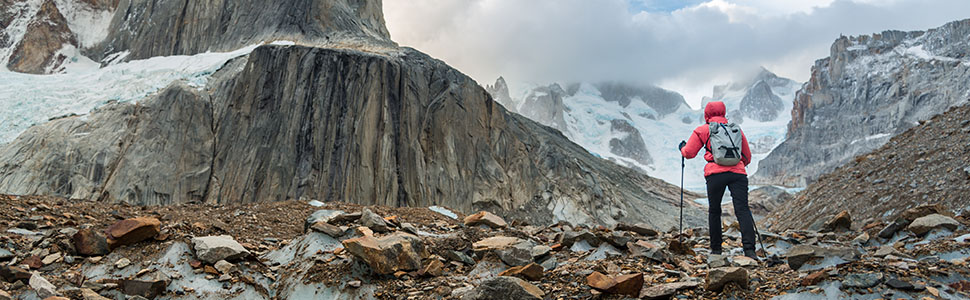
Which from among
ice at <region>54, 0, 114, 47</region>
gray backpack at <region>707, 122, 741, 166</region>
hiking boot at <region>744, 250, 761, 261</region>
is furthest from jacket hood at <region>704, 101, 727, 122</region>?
ice at <region>54, 0, 114, 47</region>

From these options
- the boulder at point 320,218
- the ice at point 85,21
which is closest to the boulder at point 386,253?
the boulder at point 320,218

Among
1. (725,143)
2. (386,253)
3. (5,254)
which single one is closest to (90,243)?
(5,254)

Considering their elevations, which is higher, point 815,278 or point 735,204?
point 735,204

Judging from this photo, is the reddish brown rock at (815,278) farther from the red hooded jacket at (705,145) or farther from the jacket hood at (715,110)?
the jacket hood at (715,110)

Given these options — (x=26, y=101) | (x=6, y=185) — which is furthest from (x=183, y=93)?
(x=26, y=101)

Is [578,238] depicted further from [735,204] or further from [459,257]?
[735,204]

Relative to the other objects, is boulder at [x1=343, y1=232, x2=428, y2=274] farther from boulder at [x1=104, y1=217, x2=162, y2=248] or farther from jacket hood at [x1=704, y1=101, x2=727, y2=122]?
jacket hood at [x1=704, y1=101, x2=727, y2=122]

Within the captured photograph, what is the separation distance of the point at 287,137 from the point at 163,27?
22.4 metres

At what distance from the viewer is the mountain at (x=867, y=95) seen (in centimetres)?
10888

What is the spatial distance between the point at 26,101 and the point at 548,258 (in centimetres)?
3765

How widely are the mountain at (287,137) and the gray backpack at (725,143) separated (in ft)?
73.7

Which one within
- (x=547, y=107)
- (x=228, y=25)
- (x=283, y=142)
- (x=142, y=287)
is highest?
(x=547, y=107)

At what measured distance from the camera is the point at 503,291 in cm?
431

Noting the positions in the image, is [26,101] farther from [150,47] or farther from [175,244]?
[175,244]
